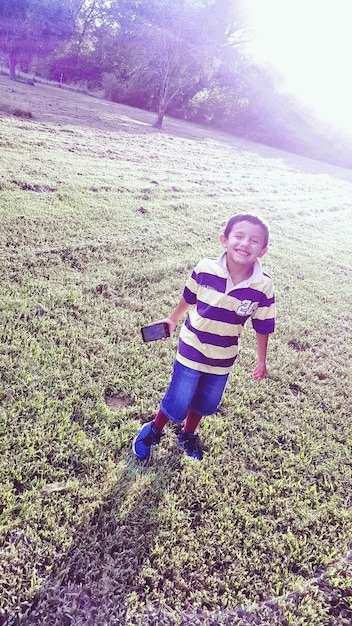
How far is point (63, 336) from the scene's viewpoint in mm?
3205

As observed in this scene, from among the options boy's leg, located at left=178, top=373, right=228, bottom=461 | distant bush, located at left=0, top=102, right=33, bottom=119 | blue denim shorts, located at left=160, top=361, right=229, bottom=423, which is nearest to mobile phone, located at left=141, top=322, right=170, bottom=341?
blue denim shorts, located at left=160, top=361, right=229, bottom=423

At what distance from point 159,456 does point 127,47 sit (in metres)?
30.9

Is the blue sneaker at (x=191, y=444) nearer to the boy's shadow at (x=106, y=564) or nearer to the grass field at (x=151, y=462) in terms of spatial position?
the grass field at (x=151, y=462)

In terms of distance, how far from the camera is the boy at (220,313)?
1.96m

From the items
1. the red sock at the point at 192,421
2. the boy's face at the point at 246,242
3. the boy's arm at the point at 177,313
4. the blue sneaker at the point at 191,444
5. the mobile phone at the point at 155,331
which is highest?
the boy's face at the point at 246,242

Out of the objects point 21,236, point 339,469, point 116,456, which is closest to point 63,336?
point 116,456

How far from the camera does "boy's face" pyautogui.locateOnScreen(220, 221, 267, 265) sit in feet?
6.31

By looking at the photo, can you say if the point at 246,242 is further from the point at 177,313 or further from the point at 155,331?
the point at 155,331

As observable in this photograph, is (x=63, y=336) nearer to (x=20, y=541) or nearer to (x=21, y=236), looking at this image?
(x=20, y=541)

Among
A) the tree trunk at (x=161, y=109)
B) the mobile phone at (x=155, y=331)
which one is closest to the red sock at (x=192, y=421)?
the mobile phone at (x=155, y=331)

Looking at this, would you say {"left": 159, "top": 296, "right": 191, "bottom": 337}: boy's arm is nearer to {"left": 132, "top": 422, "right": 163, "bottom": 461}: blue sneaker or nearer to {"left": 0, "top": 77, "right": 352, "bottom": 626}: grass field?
{"left": 132, "top": 422, "right": 163, "bottom": 461}: blue sneaker

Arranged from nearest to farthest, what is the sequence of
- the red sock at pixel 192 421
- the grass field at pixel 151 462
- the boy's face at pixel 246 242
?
the grass field at pixel 151 462 < the boy's face at pixel 246 242 < the red sock at pixel 192 421

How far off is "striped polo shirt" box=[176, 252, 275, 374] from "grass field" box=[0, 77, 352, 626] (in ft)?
2.42

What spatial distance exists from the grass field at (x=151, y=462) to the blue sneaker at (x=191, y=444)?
59mm
